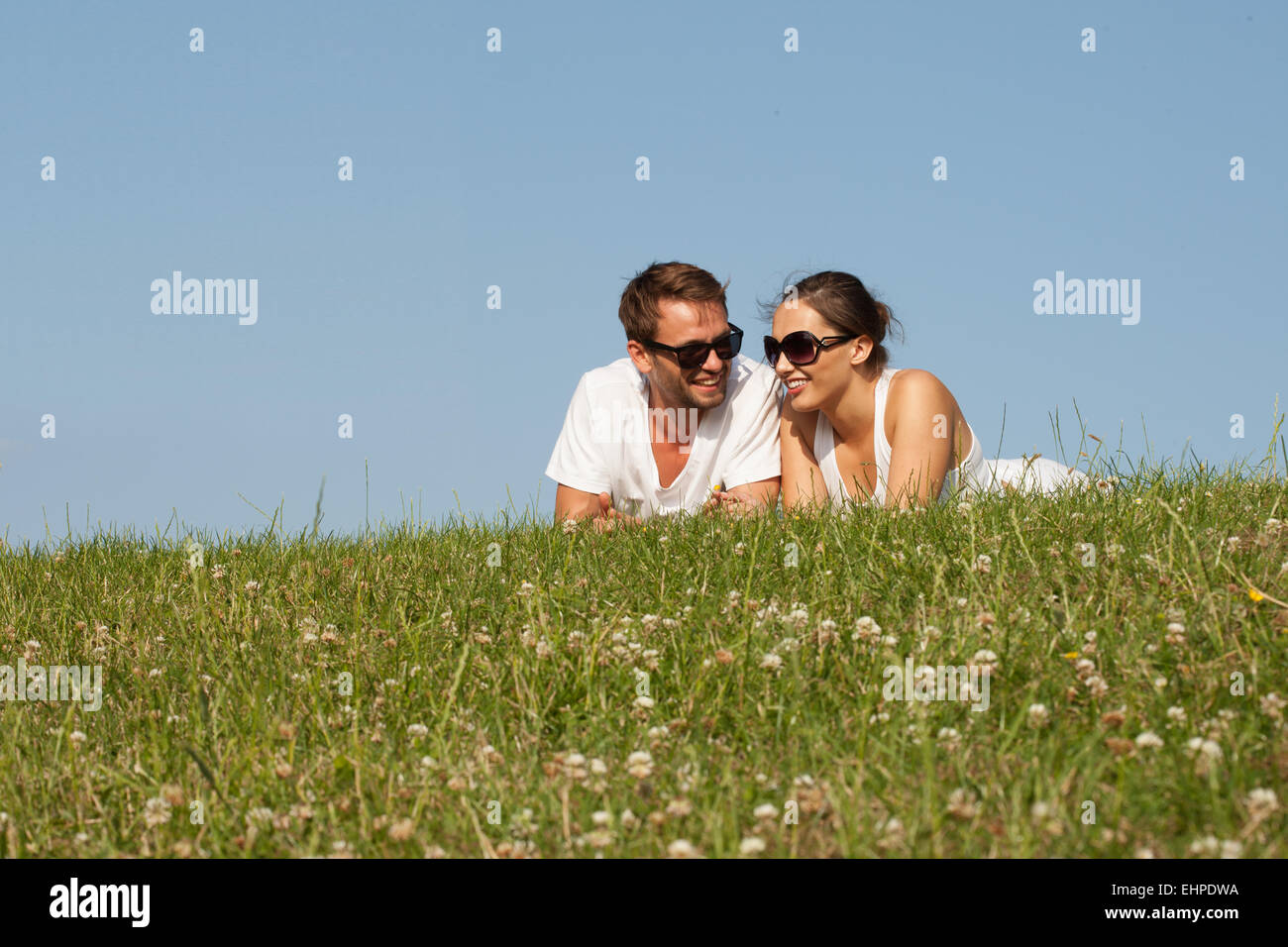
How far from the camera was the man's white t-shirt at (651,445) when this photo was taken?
9453 millimetres

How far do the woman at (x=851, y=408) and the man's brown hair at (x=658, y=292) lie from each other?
702 millimetres

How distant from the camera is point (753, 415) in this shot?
935 cm

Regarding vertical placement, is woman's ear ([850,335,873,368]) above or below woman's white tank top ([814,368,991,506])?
above

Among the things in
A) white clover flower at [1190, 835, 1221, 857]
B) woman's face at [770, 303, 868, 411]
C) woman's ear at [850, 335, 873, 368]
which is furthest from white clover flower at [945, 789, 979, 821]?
woman's ear at [850, 335, 873, 368]

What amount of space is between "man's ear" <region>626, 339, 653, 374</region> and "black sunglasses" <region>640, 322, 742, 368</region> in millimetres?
194

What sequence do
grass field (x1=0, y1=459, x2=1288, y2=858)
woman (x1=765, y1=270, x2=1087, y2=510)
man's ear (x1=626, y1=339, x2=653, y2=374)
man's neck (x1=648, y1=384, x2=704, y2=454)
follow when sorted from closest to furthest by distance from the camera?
grass field (x1=0, y1=459, x2=1288, y2=858), woman (x1=765, y1=270, x2=1087, y2=510), man's ear (x1=626, y1=339, x2=653, y2=374), man's neck (x1=648, y1=384, x2=704, y2=454)

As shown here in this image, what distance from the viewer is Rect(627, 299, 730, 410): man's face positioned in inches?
364

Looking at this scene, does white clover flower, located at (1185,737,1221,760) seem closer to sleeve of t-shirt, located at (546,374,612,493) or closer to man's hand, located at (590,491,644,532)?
man's hand, located at (590,491,644,532)

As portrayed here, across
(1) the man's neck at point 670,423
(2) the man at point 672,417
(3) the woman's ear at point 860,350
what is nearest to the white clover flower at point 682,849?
(2) the man at point 672,417
